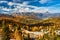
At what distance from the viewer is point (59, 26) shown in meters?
11.3

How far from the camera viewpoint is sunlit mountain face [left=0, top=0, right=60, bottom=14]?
11.3 metres

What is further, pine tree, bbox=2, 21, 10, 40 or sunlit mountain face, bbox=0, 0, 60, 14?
sunlit mountain face, bbox=0, 0, 60, 14

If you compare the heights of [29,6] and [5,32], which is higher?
[29,6]

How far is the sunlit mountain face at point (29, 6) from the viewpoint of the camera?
37.0ft

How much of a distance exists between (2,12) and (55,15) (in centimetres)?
198

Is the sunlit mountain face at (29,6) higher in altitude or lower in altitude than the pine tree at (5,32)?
higher

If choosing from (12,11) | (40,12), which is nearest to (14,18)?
(12,11)

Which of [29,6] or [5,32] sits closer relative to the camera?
[5,32]

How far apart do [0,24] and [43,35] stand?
1.62 meters

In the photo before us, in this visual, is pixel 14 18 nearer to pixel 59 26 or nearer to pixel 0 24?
pixel 0 24

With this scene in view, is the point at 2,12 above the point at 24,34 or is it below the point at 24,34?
above

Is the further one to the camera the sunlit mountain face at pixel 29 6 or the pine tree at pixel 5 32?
the sunlit mountain face at pixel 29 6

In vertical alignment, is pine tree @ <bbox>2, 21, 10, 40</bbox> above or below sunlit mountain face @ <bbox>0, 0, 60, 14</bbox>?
below

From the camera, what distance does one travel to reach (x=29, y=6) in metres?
11.4
